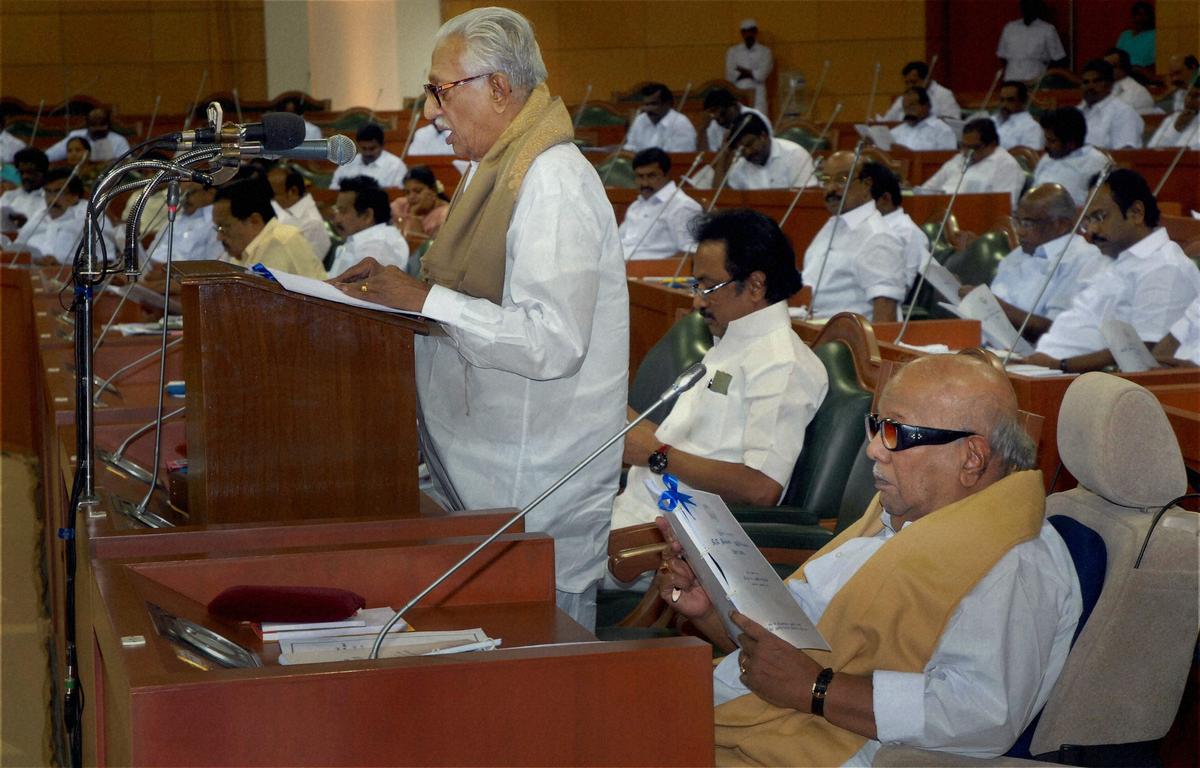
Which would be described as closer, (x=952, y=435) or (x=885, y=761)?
(x=885, y=761)

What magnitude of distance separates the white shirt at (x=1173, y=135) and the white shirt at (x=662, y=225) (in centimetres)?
262

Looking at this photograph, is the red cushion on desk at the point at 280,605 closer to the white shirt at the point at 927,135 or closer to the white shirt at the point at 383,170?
the white shirt at the point at 383,170

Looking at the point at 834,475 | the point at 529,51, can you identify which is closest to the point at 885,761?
the point at 529,51

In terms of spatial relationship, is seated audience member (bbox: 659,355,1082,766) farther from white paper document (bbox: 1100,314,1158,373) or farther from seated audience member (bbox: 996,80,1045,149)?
seated audience member (bbox: 996,80,1045,149)

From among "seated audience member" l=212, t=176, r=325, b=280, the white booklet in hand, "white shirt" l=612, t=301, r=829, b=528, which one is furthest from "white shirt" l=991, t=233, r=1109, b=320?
the white booklet in hand

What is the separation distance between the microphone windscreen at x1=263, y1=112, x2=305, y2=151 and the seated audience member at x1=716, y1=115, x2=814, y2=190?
254 inches

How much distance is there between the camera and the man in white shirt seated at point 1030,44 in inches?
481

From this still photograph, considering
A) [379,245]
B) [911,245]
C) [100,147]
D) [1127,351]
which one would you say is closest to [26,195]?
[100,147]

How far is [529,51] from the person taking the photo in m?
1.83

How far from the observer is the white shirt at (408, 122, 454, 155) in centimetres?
1066

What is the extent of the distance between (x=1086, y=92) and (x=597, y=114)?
399cm

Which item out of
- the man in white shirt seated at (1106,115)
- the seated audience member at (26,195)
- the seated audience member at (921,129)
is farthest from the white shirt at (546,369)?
the seated audience member at (921,129)

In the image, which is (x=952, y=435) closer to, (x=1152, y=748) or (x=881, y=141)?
(x=1152, y=748)

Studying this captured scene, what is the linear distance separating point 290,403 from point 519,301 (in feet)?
1.02
